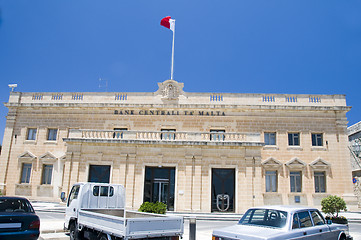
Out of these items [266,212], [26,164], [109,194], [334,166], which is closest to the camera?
[266,212]

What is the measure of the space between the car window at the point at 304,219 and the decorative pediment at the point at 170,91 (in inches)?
734

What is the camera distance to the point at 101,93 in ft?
86.1

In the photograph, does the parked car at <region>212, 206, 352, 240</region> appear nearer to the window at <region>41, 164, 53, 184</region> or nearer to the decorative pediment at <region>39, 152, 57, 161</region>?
the decorative pediment at <region>39, 152, 57, 161</region>

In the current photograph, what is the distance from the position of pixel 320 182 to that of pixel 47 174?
2302cm

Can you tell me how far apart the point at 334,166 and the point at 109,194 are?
19518 millimetres

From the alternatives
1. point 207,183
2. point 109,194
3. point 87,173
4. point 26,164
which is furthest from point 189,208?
point 26,164

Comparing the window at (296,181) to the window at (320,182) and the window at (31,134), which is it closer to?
the window at (320,182)

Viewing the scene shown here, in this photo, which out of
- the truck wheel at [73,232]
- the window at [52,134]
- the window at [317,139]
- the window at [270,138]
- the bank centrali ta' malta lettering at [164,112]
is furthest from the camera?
the window at [52,134]

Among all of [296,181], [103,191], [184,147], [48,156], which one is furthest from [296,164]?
[48,156]

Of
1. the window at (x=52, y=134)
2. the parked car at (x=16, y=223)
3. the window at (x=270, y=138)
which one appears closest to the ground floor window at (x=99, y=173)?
the window at (x=52, y=134)

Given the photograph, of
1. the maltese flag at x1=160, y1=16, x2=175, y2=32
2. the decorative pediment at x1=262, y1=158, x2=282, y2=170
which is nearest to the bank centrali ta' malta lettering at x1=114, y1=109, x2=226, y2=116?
the decorative pediment at x1=262, y1=158, x2=282, y2=170

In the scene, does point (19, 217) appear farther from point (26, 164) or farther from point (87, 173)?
point (26, 164)

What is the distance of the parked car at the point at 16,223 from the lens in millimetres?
7875

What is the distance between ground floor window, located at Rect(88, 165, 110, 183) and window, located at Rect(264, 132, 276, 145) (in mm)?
13183
